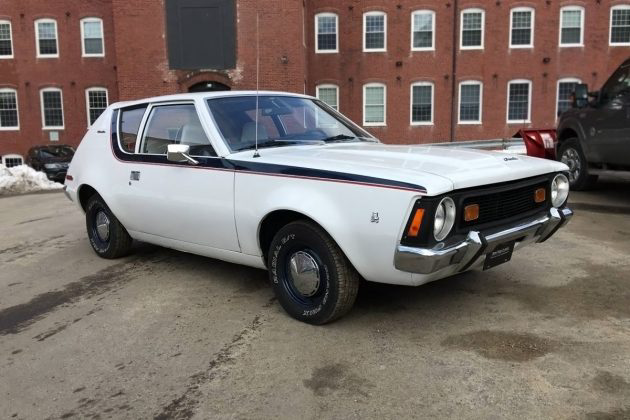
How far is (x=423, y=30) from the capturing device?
27688 mm

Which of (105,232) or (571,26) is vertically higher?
(571,26)

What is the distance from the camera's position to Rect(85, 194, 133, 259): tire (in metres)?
5.80

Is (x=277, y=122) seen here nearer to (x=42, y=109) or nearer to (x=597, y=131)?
(x=597, y=131)

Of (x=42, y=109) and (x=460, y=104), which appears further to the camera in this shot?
(x=42, y=109)

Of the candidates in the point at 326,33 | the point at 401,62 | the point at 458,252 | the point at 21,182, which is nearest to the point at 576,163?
the point at 458,252

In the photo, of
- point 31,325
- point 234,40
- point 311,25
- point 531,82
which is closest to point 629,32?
point 531,82

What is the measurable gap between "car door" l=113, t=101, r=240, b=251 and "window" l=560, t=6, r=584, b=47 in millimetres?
26695

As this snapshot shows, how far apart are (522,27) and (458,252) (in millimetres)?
27156

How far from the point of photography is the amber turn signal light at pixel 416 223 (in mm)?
3297

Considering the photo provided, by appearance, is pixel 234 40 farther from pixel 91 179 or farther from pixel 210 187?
pixel 210 187

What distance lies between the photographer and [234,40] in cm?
2392

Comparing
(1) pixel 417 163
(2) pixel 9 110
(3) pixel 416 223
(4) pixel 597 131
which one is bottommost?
(3) pixel 416 223

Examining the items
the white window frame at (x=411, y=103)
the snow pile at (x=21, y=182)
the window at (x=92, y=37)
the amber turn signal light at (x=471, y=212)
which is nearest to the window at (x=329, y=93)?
the white window frame at (x=411, y=103)

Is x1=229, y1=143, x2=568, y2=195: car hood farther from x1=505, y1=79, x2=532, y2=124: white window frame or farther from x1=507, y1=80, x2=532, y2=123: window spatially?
x1=507, y1=80, x2=532, y2=123: window
